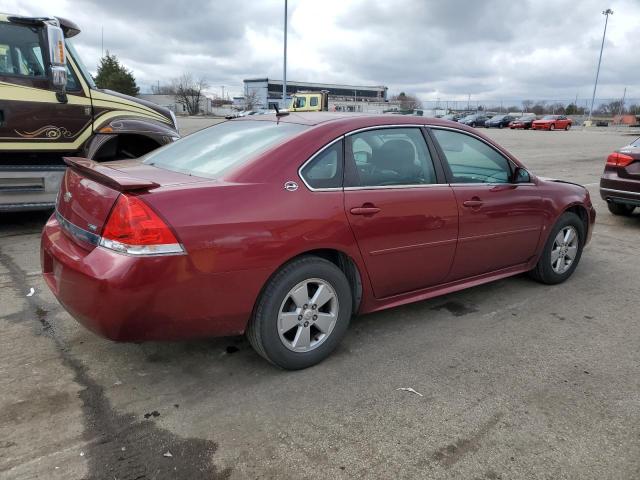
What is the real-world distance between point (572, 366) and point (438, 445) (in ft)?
4.40

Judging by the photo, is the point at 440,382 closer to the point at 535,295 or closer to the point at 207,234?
the point at 207,234

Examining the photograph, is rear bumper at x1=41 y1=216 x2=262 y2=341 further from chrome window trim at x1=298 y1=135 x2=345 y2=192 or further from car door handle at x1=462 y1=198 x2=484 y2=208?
car door handle at x1=462 y1=198 x2=484 y2=208

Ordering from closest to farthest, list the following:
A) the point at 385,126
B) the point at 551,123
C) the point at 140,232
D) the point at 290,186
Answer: the point at 140,232 → the point at 290,186 → the point at 385,126 → the point at 551,123

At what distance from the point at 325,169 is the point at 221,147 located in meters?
0.80

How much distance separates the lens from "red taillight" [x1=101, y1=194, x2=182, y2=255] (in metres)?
2.60

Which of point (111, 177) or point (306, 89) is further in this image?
point (306, 89)

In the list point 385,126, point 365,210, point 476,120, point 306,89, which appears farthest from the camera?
point 306,89

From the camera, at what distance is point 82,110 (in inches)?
243

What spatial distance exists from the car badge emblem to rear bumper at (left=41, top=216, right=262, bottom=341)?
53 centimetres

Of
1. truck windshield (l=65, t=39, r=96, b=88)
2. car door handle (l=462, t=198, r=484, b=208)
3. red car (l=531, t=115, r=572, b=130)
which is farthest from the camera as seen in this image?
red car (l=531, t=115, r=572, b=130)

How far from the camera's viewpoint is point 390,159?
142 inches

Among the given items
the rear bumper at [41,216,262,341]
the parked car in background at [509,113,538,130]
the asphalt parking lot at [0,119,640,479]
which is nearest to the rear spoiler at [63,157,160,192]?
the rear bumper at [41,216,262,341]

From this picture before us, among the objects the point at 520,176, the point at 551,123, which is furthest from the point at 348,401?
the point at 551,123

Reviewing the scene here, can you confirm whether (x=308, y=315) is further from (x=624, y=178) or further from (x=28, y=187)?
(x=624, y=178)
